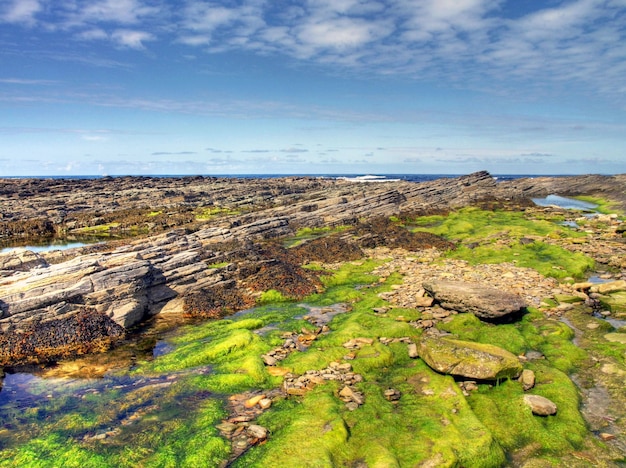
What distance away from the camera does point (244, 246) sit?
3628cm

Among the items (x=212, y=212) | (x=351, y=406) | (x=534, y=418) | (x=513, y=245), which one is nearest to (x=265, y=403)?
(x=351, y=406)

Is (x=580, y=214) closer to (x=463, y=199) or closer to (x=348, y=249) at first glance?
(x=463, y=199)

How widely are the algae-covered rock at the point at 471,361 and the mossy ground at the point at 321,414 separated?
404 millimetres

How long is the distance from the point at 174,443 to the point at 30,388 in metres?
7.39

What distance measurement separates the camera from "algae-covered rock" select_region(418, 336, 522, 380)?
13938 millimetres

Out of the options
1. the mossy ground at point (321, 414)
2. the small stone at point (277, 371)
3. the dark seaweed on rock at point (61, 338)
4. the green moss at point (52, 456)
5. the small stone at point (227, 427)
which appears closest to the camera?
the green moss at point (52, 456)

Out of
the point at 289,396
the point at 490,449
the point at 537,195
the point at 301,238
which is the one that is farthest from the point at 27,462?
the point at 537,195

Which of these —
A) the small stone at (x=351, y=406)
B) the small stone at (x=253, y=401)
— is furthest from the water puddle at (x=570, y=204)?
the small stone at (x=253, y=401)

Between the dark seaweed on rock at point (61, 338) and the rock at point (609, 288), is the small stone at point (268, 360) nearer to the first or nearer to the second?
the dark seaweed on rock at point (61, 338)

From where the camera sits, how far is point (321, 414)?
12.4 metres

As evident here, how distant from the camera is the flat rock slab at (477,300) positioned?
19011 mm

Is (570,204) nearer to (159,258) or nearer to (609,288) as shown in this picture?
(609,288)

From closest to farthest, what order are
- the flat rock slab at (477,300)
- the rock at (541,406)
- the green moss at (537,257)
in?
the rock at (541,406) < the flat rock slab at (477,300) < the green moss at (537,257)

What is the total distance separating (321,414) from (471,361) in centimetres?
570
